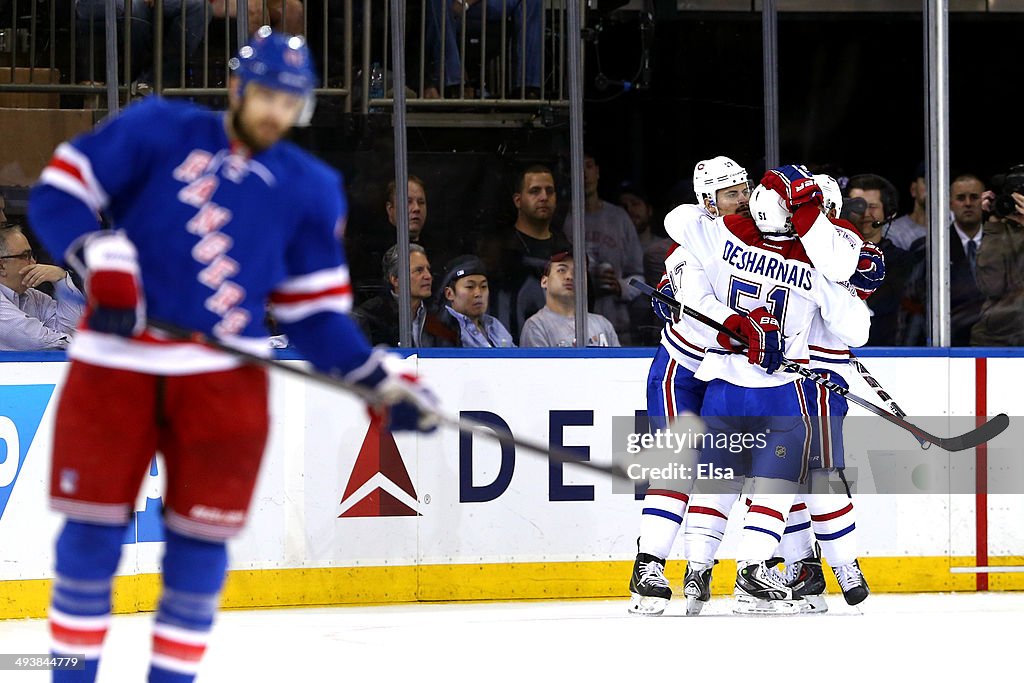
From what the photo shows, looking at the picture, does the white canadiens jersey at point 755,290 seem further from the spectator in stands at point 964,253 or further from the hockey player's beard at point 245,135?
the hockey player's beard at point 245,135

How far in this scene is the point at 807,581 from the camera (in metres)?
5.48

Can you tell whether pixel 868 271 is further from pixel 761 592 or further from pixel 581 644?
pixel 581 644

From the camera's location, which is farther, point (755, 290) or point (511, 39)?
point (511, 39)

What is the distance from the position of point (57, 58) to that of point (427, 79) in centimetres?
126

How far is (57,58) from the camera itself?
5.45m

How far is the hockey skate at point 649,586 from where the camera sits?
5293mm

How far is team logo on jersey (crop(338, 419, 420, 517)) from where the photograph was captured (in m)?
5.57

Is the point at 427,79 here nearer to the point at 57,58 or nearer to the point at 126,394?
the point at 57,58

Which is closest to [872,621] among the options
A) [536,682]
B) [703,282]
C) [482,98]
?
[703,282]

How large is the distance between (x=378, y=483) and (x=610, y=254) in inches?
49.3

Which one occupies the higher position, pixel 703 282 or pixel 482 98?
pixel 482 98

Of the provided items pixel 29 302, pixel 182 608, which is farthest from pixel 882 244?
pixel 182 608

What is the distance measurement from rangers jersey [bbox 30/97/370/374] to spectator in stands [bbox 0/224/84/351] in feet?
8.39

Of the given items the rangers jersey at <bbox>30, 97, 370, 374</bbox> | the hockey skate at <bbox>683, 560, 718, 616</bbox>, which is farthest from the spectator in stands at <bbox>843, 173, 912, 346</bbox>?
the rangers jersey at <bbox>30, 97, 370, 374</bbox>
